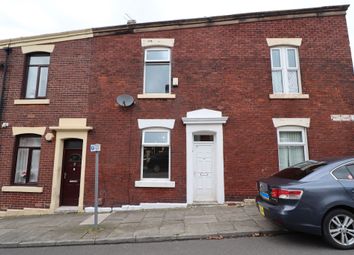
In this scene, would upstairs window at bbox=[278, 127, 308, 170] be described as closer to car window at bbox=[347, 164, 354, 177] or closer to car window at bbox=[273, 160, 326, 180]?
car window at bbox=[273, 160, 326, 180]

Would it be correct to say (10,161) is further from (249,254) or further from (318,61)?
(318,61)

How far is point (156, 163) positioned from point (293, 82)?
6014 millimetres

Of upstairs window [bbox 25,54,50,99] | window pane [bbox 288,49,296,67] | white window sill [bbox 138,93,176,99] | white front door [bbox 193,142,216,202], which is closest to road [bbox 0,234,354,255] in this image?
white front door [bbox 193,142,216,202]

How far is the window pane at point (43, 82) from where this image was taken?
10195 mm

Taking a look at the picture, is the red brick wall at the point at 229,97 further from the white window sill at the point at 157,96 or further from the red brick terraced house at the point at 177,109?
the white window sill at the point at 157,96

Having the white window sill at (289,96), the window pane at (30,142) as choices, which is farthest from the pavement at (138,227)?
the white window sill at (289,96)

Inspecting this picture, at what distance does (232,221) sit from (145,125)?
Result: 14.6 feet

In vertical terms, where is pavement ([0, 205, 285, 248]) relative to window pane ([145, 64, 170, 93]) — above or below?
below

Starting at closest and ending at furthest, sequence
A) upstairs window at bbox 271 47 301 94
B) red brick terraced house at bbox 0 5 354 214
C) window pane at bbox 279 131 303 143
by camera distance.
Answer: red brick terraced house at bbox 0 5 354 214 < window pane at bbox 279 131 303 143 < upstairs window at bbox 271 47 301 94

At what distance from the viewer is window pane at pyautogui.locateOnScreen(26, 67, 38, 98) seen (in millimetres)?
10265

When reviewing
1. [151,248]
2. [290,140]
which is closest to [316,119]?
[290,140]

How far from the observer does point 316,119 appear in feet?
29.7

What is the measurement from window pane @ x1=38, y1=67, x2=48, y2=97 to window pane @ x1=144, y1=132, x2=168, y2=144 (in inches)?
181

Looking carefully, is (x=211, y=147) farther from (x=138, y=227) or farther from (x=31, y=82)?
(x=31, y=82)
